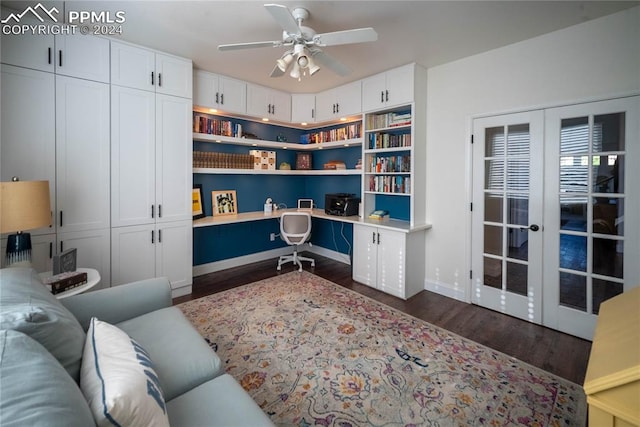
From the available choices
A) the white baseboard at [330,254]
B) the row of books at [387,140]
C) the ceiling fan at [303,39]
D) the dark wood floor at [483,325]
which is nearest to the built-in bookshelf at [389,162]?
the row of books at [387,140]

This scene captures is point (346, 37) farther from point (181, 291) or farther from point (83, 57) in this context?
point (181, 291)

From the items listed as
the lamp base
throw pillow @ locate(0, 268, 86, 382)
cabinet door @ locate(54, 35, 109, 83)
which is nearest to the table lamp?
the lamp base

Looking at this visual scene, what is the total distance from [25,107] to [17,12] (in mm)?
748

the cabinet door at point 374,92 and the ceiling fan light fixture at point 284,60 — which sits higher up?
the cabinet door at point 374,92

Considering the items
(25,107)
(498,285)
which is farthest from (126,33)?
(498,285)

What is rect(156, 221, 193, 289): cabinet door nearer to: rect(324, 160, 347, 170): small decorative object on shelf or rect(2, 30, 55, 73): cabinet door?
rect(2, 30, 55, 73): cabinet door

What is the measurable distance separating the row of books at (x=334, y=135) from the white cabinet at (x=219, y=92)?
4.16ft

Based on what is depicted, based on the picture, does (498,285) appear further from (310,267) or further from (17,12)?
(17,12)

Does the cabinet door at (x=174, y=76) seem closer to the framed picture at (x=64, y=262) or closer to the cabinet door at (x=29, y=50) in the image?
the cabinet door at (x=29, y=50)

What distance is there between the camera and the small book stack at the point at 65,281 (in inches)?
75.2

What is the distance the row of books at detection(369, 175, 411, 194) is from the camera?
11.9 feet

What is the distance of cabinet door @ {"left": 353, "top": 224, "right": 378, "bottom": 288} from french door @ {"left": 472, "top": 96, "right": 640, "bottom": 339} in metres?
1.13

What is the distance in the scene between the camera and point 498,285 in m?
3.05

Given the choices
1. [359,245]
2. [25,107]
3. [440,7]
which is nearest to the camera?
[440,7]
